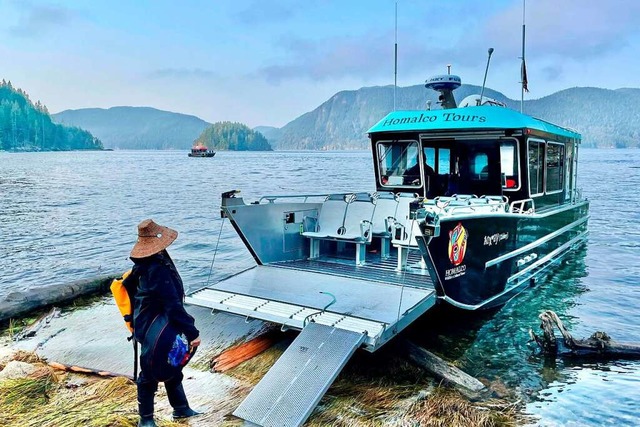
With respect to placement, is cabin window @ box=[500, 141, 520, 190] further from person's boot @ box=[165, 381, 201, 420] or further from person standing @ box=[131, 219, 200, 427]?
person's boot @ box=[165, 381, 201, 420]

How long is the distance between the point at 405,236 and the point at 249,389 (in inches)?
142

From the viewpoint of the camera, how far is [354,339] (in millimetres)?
5426

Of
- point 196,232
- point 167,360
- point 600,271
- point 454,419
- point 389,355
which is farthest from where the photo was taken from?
point 196,232

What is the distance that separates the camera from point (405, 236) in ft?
26.8

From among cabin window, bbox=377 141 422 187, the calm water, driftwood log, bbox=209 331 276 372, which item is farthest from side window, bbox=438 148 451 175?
driftwood log, bbox=209 331 276 372

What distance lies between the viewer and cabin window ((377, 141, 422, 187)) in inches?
404

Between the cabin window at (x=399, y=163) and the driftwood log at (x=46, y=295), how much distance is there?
604 cm

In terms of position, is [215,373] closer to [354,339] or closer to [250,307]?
[250,307]

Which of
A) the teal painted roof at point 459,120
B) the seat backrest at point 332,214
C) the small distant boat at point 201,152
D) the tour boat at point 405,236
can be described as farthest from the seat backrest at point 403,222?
the small distant boat at point 201,152

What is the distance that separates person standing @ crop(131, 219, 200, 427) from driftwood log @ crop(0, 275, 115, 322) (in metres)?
5.60

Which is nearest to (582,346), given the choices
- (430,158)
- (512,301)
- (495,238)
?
(495,238)

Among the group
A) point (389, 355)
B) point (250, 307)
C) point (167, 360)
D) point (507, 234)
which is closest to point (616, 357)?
point (507, 234)

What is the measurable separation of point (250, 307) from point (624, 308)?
8045mm

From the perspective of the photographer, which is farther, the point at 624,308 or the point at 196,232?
the point at 196,232
